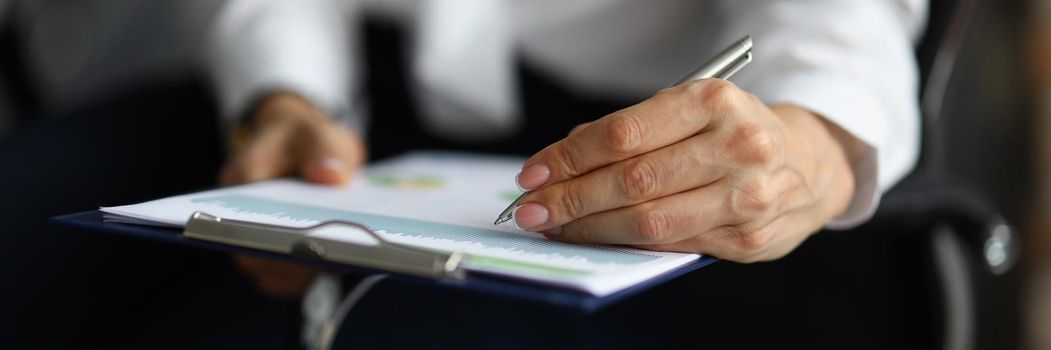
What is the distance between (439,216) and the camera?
506mm

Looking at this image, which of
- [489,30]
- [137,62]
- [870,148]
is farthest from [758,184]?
[137,62]

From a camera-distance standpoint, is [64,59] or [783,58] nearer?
[783,58]

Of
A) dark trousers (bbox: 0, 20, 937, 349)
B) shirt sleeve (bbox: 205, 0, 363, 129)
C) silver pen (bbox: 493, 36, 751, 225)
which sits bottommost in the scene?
dark trousers (bbox: 0, 20, 937, 349)

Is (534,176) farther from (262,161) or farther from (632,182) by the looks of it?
(262,161)

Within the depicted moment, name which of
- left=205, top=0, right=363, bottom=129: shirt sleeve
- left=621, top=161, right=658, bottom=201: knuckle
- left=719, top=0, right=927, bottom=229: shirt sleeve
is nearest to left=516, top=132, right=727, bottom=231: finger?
left=621, top=161, right=658, bottom=201: knuckle

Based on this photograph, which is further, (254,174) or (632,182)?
(254,174)

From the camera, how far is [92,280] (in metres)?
0.77

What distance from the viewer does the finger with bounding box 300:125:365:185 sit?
2.08 feet

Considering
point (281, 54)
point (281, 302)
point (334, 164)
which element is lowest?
point (281, 302)

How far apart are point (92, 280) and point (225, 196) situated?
0.99 ft

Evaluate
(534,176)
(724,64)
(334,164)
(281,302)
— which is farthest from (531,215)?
(281,302)

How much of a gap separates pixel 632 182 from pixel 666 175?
17mm

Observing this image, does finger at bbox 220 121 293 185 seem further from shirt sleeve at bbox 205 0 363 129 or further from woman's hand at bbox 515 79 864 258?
woman's hand at bbox 515 79 864 258

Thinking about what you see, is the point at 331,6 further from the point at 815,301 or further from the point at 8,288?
the point at 815,301
